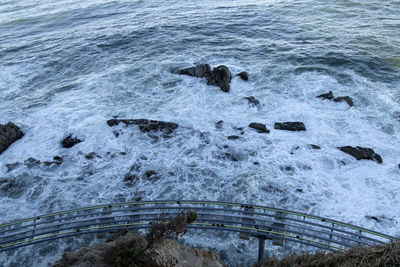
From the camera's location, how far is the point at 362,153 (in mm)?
16969

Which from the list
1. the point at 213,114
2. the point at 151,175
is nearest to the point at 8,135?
the point at 151,175

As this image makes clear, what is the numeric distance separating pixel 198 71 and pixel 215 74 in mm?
2082

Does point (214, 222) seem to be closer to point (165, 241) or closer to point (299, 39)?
point (165, 241)

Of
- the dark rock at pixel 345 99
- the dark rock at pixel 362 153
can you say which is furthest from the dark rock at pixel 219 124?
the dark rock at pixel 345 99

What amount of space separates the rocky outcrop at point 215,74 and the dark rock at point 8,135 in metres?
14.8

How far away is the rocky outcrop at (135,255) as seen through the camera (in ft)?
26.8

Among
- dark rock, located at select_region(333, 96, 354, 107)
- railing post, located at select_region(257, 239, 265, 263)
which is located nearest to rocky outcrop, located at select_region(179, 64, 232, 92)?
dark rock, located at select_region(333, 96, 354, 107)

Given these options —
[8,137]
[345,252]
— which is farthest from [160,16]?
[345,252]

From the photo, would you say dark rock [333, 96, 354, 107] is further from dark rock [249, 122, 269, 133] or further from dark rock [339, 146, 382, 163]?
dark rock [249, 122, 269, 133]

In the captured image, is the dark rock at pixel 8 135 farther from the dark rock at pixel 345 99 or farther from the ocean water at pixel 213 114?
the dark rock at pixel 345 99

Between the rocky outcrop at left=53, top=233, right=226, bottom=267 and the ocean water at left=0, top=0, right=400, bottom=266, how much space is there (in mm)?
3583

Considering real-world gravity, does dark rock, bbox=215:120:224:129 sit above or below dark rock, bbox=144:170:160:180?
above

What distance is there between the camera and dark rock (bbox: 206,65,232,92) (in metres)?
24.2

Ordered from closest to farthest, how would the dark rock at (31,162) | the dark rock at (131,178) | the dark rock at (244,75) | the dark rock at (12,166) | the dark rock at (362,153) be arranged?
the dark rock at (131,178)
the dark rock at (362,153)
the dark rock at (12,166)
the dark rock at (31,162)
the dark rock at (244,75)
